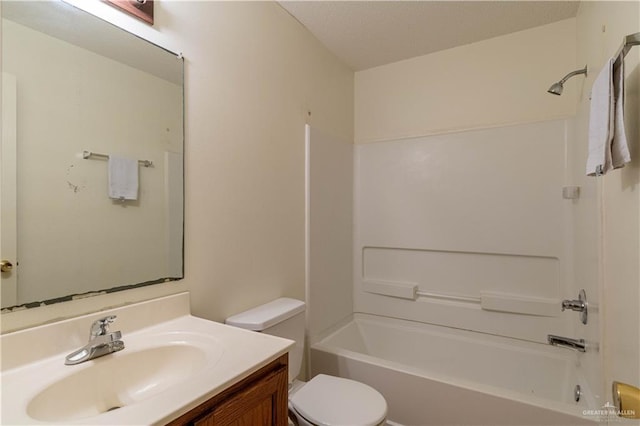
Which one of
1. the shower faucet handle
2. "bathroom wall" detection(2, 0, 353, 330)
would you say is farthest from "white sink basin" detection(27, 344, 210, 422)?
the shower faucet handle

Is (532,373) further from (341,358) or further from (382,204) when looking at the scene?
(382,204)

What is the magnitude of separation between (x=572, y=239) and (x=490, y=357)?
3.04ft

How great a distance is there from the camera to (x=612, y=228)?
3.62 feet

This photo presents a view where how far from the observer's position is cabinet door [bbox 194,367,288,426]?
30.1 inches

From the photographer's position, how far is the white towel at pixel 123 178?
1062 millimetres

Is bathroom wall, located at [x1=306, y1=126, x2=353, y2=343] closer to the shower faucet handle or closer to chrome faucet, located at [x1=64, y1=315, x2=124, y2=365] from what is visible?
chrome faucet, located at [x1=64, y1=315, x2=124, y2=365]

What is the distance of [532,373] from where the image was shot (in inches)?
75.5

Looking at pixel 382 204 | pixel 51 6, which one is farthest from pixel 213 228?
pixel 382 204

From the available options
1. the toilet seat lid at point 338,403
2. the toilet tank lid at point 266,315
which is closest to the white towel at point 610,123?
the toilet seat lid at point 338,403

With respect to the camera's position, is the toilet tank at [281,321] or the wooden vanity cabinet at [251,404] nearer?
the wooden vanity cabinet at [251,404]

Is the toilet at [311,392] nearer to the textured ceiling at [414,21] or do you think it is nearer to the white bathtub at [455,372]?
the white bathtub at [455,372]

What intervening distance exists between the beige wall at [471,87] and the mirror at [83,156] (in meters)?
1.72

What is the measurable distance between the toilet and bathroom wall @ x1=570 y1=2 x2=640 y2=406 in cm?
90

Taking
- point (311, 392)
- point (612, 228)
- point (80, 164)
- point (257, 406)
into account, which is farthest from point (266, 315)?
point (612, 228)
